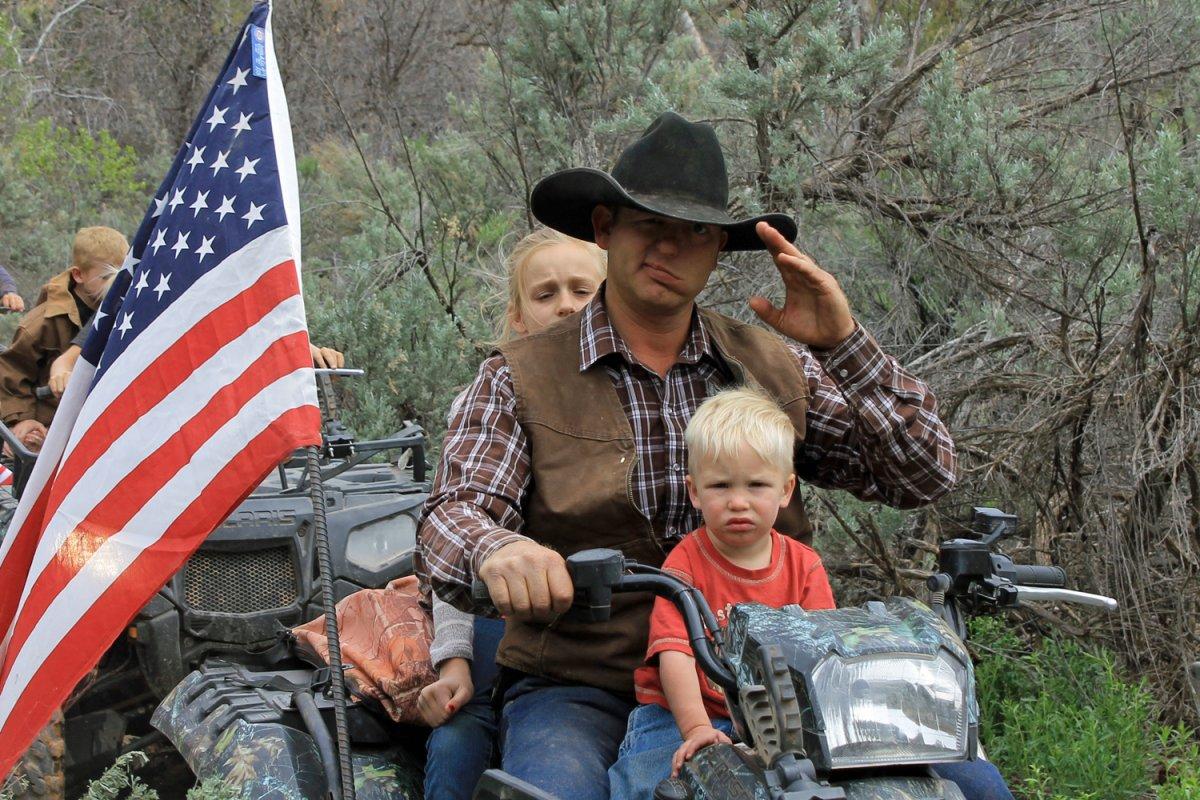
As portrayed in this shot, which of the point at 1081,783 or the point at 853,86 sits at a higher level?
the point at 853,86

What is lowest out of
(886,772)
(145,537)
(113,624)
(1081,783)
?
(1081,783)

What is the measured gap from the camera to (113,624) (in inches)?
115

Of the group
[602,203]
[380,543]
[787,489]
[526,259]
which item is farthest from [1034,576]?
[380,543]

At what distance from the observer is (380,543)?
5.17 metres

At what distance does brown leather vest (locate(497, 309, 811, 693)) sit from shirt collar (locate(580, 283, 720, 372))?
0.09ft

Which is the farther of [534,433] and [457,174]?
[457,174]

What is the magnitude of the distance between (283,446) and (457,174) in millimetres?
6896

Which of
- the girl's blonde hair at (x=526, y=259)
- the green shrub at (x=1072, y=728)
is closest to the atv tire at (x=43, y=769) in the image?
the girl's blonde hair at (x=526, y=259)

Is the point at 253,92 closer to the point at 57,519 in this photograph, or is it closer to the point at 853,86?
the point at 57,519

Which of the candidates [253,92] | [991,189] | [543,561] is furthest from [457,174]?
[543,561]

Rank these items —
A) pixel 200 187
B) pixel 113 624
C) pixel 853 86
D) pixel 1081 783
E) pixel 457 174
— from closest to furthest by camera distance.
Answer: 1. pixel 113 624
2. pixel 200 187
3. pixel 1081 783
4. pixel 853 86
5. pixel 457 174

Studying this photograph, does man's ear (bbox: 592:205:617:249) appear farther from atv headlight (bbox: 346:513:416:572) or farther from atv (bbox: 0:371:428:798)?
atv headlight (bbox: 346:513:416:572)

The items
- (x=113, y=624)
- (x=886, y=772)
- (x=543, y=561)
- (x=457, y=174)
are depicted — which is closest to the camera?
(x=886, y=772)

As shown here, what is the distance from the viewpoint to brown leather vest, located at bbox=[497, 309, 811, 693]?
2861 millimetres
